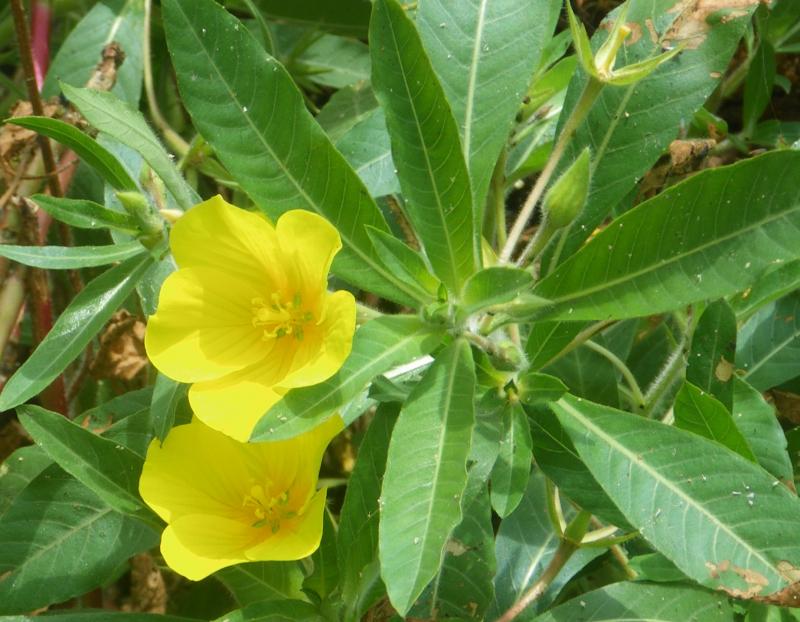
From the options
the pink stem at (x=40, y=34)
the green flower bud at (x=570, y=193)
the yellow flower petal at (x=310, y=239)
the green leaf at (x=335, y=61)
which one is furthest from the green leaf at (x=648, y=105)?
the pink stem at (x=40, y=34)

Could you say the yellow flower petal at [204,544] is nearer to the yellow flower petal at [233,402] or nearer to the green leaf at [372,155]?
the yellow flower petal at [233,402]

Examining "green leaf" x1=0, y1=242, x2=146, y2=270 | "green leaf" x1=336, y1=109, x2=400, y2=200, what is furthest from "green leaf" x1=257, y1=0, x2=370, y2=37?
"green leaf" x1=0, y1=242, x2=146, y2=270

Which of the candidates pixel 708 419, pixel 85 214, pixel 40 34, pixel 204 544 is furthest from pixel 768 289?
pixel 40 34

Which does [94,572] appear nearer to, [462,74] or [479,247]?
[479,247]

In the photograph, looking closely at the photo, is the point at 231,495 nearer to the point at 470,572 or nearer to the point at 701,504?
the point at 470,572

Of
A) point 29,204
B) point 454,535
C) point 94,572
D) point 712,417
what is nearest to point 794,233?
point 712,417

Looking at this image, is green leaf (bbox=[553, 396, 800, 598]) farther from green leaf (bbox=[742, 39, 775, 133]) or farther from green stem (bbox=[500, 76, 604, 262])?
green leaf (bbox=[742, 39, 775, 133])
